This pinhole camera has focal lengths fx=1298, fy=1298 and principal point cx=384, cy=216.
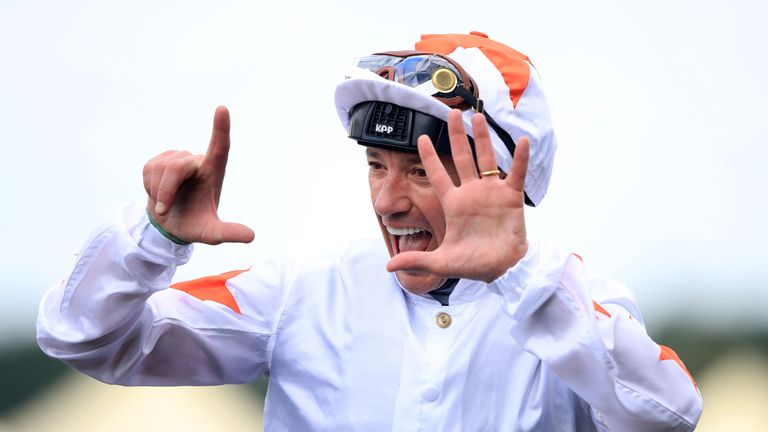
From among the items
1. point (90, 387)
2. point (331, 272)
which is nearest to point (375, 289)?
point (331, 272)

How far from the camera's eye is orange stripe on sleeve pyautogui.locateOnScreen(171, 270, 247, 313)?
9.26 ft

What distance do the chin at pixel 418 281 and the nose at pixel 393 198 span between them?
0.45ft

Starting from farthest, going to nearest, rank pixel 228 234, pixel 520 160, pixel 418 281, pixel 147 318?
pixel 418 281, pixel 147 318, pixel 228 234, pixel 520 160

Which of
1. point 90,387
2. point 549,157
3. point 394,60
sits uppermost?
point 394,60

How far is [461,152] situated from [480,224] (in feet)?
0.46

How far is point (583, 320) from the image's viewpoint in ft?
7.91

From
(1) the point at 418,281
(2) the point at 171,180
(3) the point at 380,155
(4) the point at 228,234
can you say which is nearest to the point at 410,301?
(1) the point at 418,281

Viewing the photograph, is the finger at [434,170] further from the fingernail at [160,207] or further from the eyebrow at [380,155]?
the fingernail at [160,207]

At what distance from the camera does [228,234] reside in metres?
2.48

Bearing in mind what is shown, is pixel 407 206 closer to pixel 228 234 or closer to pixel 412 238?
pixel 412 238

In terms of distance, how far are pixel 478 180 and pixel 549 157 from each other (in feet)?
1.82

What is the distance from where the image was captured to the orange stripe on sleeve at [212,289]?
2.82m

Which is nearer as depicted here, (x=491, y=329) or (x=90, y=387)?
(x=491, y=329)

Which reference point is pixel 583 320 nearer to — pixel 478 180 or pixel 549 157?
pixel 478 180
